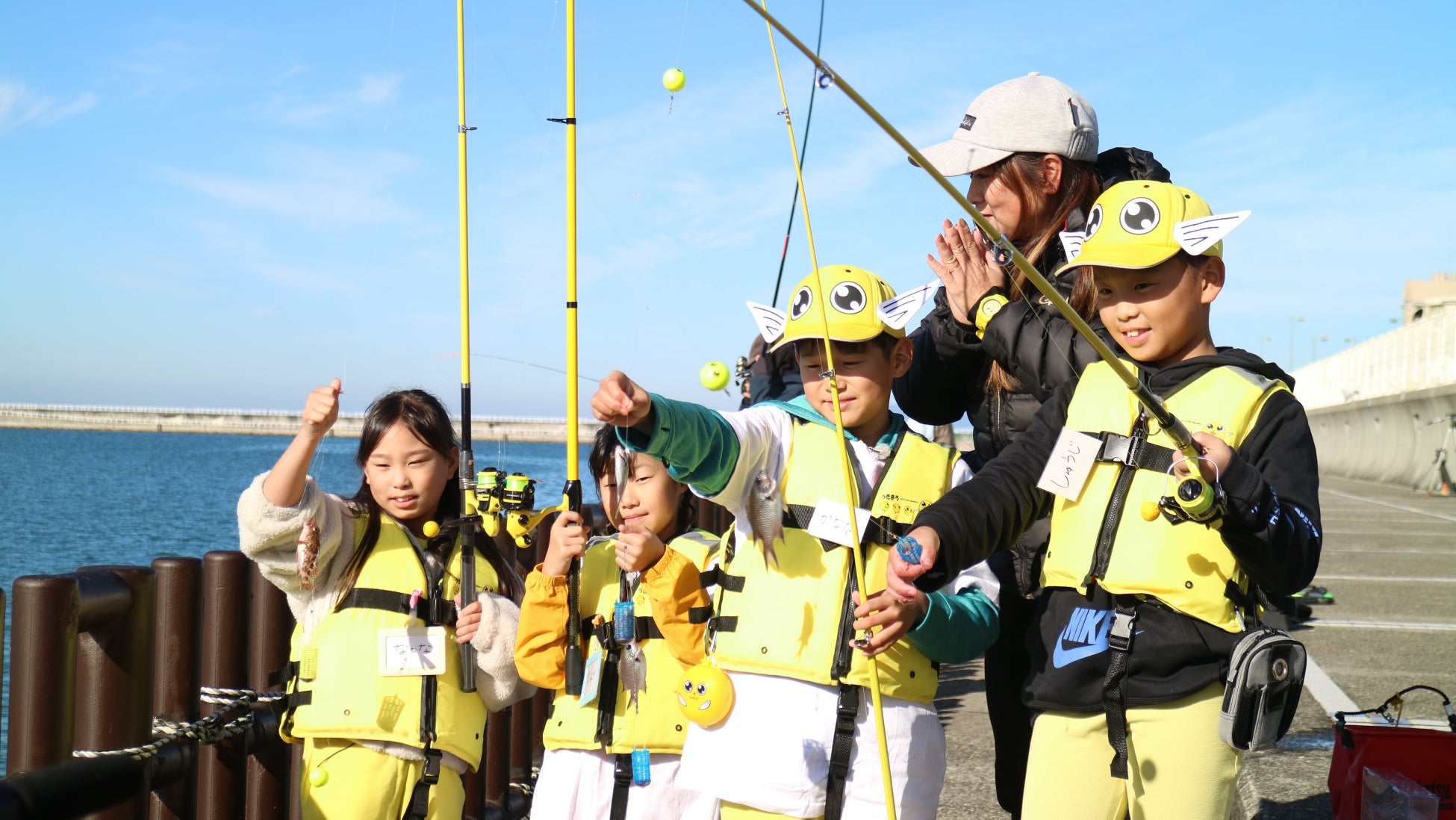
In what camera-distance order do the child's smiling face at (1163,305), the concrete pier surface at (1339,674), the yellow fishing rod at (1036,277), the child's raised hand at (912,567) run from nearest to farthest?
the yellow fishing rod at (1036,277) < the child's raised hand at (912,567) < the child's smiling face at (1163,305) < the concrete pier surface at (1339,674)

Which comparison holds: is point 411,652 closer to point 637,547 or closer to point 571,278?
point 637,547

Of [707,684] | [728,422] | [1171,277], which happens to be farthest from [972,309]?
[707,684]

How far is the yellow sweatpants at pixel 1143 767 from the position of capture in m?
2.50

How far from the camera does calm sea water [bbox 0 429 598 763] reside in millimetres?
11984

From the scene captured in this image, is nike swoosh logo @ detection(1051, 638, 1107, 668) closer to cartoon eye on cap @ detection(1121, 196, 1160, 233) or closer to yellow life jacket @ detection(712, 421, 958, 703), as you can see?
yellow life jacket @ detection(712, 421, 958, 703)

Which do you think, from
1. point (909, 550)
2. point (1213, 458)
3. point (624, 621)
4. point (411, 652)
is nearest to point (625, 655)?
point (624, 621)

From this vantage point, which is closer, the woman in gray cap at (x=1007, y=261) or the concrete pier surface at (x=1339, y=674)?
the woman in gray cap at (x=1007, y=261)

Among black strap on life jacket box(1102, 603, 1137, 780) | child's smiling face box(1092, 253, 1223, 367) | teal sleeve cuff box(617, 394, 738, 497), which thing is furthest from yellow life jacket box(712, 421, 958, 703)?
child's smiling face box(1092, 253, 1223, 367)

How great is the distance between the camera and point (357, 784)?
10.6ft

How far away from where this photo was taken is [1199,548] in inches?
98.7

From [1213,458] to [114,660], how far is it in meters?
2.83

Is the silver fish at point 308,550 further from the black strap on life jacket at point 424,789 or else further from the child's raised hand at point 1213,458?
the child's raised hand at point 1213,458

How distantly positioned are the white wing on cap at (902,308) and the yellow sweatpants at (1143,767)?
1.05m

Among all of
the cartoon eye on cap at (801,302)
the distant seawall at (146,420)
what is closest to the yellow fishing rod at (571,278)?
the cartoon eye on cap at (801,302)
